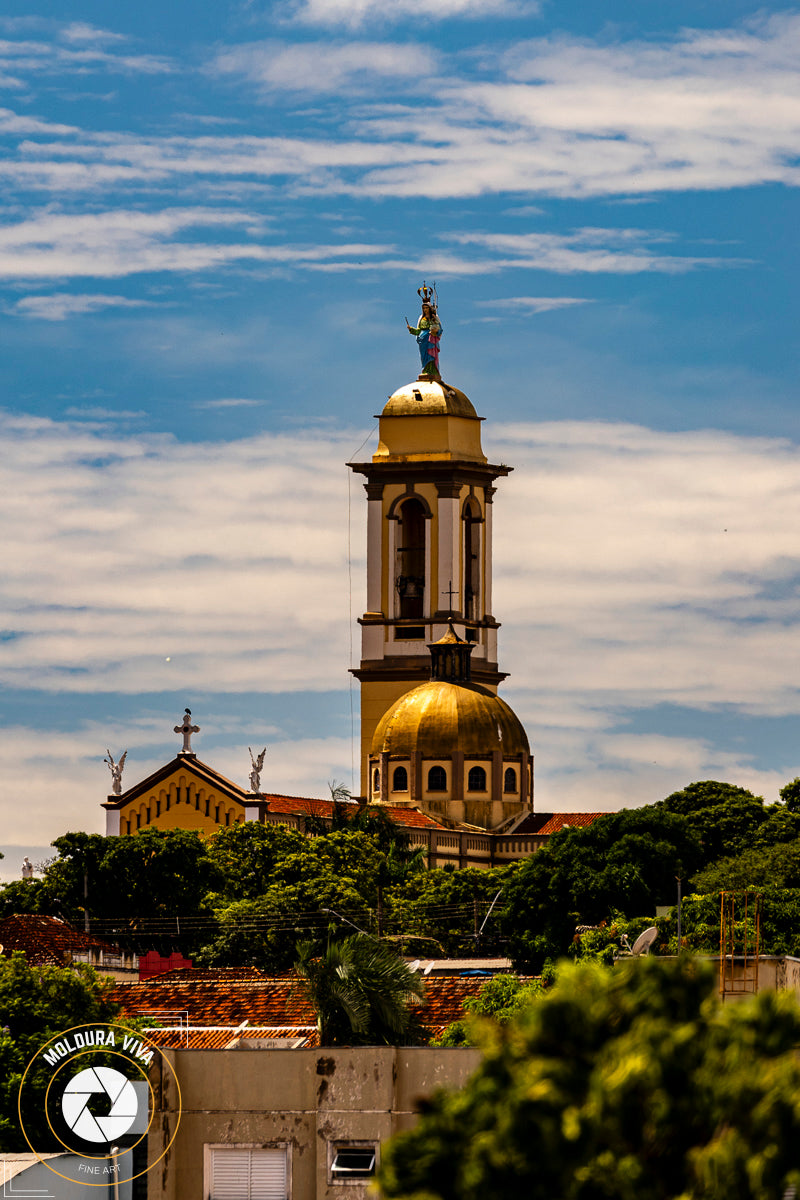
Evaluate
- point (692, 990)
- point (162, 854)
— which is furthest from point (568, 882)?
point (692, 990)

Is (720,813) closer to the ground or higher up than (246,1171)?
higher up

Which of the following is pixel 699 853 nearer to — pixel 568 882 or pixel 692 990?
pixel 568 882

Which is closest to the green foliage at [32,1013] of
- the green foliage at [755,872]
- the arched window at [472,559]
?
the green foliage at [755,872]

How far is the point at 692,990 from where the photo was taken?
50.1 feet

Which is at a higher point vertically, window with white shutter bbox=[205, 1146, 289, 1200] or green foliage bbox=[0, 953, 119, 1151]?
green foliage bbox=[0, 953, 119, 1151]

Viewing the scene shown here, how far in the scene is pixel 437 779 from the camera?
127 meters

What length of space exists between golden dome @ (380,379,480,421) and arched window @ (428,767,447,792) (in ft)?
66.8

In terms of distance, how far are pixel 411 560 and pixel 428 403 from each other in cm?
800

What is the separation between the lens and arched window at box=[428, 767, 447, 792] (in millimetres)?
126750
